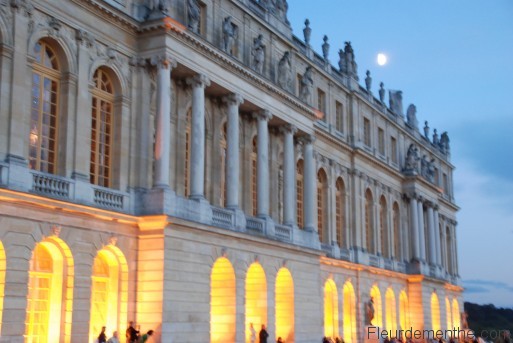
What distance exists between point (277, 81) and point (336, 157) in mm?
10513

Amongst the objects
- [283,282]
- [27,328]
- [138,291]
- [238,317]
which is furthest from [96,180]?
[283,282]

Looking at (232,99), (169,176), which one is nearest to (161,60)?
(169,176)

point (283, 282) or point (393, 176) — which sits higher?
point (393, 176)

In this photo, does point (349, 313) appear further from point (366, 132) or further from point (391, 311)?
point (366, 132)

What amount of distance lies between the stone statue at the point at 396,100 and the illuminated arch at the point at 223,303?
34.5 meters

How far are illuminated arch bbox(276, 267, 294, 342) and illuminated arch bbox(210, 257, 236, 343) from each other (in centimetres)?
510

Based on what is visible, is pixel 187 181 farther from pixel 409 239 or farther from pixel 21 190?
pixel 409 239

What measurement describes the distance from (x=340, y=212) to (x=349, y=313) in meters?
6.23

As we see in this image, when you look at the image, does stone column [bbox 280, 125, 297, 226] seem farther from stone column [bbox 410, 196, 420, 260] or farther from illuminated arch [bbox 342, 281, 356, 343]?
stone column [bbox 410, 196, 420, 260]

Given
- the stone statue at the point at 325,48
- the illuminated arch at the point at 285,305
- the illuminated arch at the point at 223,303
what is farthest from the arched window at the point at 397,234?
the illuminated arch at the point at 223,303

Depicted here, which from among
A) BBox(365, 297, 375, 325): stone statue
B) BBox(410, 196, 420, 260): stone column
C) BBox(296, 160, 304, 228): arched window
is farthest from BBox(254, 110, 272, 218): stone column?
BBox(410, 196, 420, 260): stone column

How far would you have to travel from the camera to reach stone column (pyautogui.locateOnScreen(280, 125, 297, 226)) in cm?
3969

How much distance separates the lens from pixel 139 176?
101ft

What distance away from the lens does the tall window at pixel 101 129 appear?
2930cm
